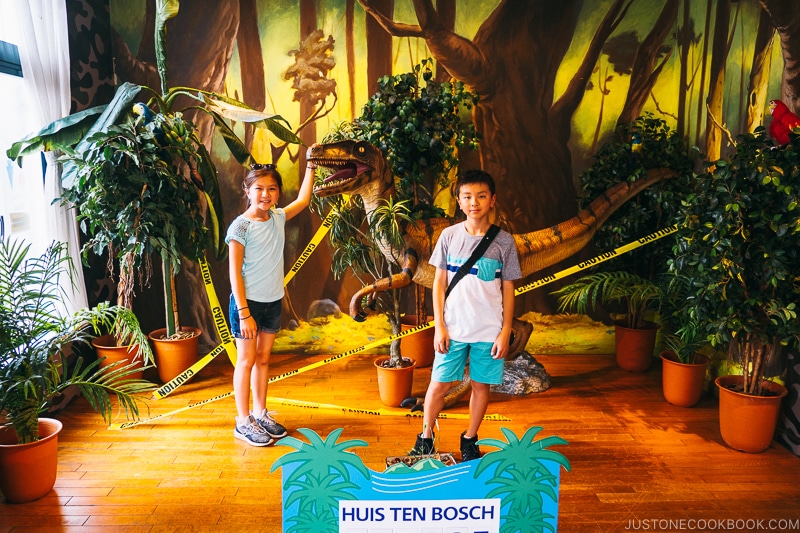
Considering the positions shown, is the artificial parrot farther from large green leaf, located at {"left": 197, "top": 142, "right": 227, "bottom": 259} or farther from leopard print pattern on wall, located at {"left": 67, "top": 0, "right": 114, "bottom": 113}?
leopard print pattern on wall, located at {"left": 67, "top": 0, "right": 114, "bottom": 113}

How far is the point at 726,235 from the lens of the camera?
114 inches

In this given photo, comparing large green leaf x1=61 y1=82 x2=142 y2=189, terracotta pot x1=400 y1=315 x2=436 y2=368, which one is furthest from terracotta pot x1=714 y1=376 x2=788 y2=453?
large green leaf x1=61 y1=82 x2=142 y2=189

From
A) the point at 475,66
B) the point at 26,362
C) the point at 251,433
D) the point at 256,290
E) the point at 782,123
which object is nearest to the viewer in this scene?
A: the point at 26,362

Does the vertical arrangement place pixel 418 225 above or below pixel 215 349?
above

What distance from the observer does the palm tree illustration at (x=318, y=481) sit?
1.65 metres

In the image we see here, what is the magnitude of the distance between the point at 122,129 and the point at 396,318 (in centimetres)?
189

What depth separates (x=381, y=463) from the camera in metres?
2.95

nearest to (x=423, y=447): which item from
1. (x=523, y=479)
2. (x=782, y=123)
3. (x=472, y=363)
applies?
(x=472, y=363)

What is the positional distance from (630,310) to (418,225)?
5.82 feet

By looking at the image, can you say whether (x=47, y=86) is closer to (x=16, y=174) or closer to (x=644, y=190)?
(x=16, y=174)

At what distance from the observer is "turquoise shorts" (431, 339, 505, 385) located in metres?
2.70

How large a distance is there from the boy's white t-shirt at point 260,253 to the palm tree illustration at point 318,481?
1495mm

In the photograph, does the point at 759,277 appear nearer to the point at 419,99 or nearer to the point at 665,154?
the point at 665,154

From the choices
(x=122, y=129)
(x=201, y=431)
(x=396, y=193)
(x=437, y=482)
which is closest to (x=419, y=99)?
(x=396, y=193)
